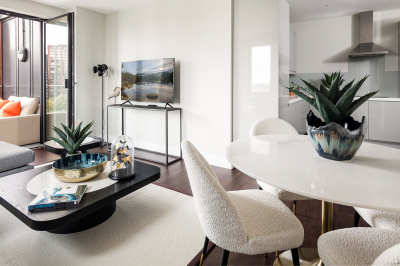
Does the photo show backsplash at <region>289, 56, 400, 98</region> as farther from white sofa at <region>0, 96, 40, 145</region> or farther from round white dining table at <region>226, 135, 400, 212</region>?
white sofa at <region>0, 96, 40, 145</region>

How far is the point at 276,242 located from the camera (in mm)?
1023

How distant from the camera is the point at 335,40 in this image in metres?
5.11

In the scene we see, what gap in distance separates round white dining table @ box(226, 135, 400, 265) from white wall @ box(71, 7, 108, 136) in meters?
3.99

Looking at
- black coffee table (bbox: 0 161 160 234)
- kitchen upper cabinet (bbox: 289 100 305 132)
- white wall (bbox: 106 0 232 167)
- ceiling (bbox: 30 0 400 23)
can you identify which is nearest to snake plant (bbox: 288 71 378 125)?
black coffee table (bbox: 0 161 160 234)

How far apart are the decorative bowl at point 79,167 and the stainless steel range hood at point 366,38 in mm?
4768

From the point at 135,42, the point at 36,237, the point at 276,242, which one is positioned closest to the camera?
the point at 276,242

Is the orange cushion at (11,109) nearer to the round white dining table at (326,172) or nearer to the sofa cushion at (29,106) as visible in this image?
the sofa cushion at (29,106)

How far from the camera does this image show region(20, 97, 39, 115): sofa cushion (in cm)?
454

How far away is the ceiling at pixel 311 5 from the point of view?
4.14 m

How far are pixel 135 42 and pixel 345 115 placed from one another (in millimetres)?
4059

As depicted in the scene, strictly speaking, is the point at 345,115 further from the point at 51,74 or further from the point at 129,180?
the point at 51,74

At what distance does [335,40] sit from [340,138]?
492 cm

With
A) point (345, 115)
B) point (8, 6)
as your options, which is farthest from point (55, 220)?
point (8, 6)

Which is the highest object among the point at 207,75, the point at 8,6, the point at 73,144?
the point at 8,6
